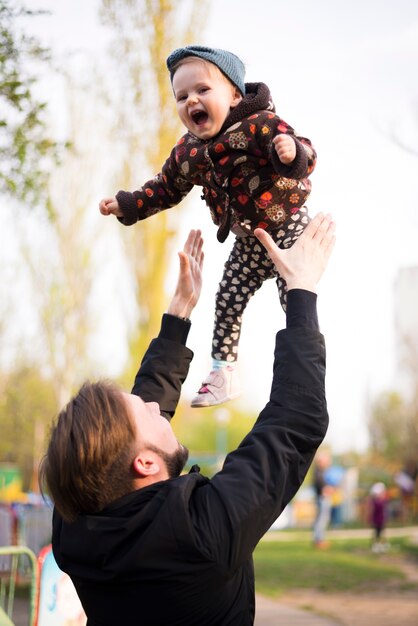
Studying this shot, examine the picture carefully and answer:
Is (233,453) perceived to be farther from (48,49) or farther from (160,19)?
(160,19)

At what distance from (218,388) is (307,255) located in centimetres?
76

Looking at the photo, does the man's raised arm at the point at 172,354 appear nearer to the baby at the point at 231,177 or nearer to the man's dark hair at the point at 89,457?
the baby at the point at 231,177

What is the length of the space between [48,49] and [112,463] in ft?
8.95

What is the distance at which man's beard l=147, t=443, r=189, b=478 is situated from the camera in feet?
6.30

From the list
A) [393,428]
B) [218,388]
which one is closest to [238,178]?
[218,388]

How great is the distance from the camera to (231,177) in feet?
7.67

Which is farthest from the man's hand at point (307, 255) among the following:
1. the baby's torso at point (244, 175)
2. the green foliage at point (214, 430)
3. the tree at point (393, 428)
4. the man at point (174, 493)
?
the green foliage at point (214, 430)

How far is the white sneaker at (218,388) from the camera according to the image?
8.34 feet

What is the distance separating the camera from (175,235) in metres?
9.96

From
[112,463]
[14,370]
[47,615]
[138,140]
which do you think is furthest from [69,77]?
[14,370]

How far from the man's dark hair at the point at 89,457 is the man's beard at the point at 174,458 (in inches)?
3.1

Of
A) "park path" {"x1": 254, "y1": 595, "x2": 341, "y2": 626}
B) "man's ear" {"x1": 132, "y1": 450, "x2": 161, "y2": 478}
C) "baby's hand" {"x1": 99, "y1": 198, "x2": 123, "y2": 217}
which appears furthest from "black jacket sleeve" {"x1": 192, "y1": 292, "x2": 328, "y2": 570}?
"park path" {"x1": 254, "y1": 595, "x2": 341, "y2": 626}

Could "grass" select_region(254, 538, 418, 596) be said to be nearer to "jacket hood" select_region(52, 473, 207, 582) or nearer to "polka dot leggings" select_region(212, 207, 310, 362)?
"polka dot leggings" select_region(212, 207, 310, 362)

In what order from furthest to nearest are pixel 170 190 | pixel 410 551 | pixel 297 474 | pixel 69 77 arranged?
pixel 410 551 < pixel 69 77 < pixel 170 190 < pixel 297 474
